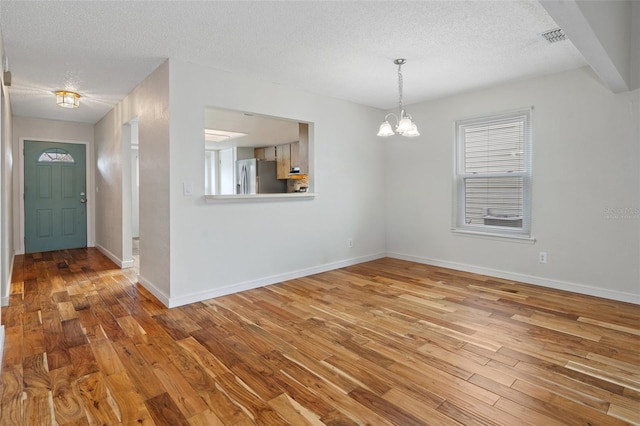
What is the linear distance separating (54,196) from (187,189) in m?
4.59

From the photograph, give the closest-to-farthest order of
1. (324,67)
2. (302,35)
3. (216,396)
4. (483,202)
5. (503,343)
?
1. (216,396)
2. (503,343)
3. (302,35)
4. (324,67)
5. (483,202)

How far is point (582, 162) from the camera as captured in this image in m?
3.68

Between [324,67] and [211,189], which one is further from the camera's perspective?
[211,189]

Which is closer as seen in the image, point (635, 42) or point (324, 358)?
point (324, 358)

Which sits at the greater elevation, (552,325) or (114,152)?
(114,152)

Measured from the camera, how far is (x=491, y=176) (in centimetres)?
446

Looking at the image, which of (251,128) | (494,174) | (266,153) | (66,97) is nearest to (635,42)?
(494,174)

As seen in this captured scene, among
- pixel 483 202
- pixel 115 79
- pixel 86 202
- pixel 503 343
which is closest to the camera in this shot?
pixel 503 343

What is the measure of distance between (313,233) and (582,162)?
3.13m

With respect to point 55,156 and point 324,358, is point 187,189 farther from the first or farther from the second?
point 55,156

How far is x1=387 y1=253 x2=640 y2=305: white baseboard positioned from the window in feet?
1.62

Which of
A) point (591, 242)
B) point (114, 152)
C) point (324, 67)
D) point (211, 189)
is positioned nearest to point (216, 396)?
point (324, 67)

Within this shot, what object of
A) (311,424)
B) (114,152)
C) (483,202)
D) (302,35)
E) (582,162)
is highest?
(302,35)

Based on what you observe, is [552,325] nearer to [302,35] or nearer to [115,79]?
[302,35]
